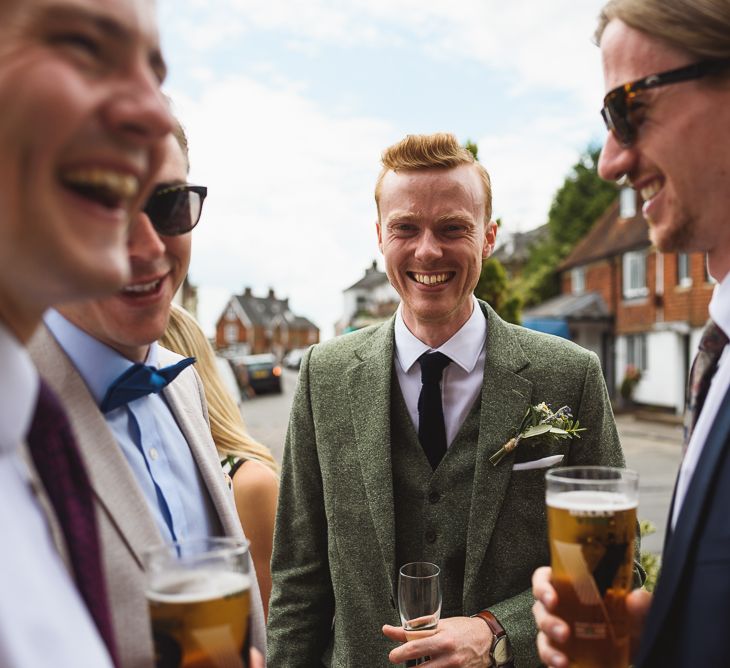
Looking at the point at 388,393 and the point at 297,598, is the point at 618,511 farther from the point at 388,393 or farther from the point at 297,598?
the point at 297,598

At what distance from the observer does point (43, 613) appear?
0.99 meters

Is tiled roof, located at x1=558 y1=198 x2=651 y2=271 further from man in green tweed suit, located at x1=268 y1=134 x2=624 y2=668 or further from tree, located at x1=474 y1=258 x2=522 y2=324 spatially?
man in green tweed suit, located at x1=268 y1=134 x2=624 y2=668

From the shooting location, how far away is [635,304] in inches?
1082

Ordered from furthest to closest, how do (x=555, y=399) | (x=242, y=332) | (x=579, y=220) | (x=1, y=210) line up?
(x=242, y=332) < (x=579, y=220) < (x=555, y=399) < (x=1, y=210)

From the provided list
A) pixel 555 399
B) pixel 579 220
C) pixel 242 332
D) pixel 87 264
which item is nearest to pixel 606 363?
pixel 579 220

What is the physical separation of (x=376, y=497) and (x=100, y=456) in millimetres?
1355

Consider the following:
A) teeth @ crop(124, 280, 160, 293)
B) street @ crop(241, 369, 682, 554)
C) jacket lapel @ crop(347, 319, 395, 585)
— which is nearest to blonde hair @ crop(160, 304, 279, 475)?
jacket lapel @ crop(347, 319, 395, 585)

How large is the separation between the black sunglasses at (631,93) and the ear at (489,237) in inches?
55.0

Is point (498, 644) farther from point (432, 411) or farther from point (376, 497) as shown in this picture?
point (432, 411)

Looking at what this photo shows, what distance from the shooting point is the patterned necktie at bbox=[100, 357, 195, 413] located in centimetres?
178

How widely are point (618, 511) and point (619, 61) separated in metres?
1.16

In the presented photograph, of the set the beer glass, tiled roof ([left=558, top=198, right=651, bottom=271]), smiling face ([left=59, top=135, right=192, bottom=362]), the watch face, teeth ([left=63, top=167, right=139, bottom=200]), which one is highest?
tiled roof ([left=558, top=198, right=651, bottom=271])

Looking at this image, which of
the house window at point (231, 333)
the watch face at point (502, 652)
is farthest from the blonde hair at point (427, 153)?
the house window at point (231, 333)

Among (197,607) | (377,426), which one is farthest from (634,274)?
(197,607)
